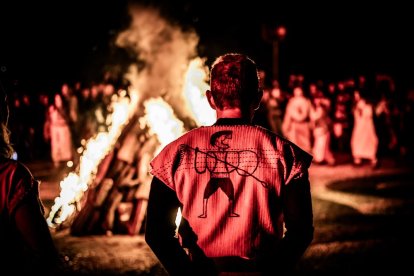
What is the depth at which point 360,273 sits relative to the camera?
6.39 meters

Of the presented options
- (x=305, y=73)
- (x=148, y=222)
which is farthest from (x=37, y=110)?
(x=305, y=73)

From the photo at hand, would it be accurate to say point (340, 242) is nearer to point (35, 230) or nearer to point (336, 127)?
point (35, 230)

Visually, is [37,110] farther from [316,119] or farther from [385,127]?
[385,127]

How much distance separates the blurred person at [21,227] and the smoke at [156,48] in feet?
22.3

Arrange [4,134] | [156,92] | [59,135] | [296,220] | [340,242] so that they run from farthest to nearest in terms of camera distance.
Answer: [59,135] → [156,92] → [340,242] → [4,134] → [296,220]

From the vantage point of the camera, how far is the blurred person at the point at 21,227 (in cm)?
255

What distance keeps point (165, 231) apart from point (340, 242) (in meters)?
5.51

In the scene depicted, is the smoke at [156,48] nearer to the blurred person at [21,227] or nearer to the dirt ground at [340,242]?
the dirt ground at [340,242]

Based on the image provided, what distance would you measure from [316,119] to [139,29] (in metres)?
7.05

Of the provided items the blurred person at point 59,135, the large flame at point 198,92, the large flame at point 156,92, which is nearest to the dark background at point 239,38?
the blurred person at point 59,135

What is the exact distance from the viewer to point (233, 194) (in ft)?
8.35

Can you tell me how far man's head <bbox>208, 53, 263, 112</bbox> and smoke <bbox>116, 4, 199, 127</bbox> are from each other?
6751 millimetres

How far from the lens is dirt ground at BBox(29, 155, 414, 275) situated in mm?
6625

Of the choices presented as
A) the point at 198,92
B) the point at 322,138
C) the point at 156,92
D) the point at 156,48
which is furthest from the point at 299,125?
the point at 156,92
